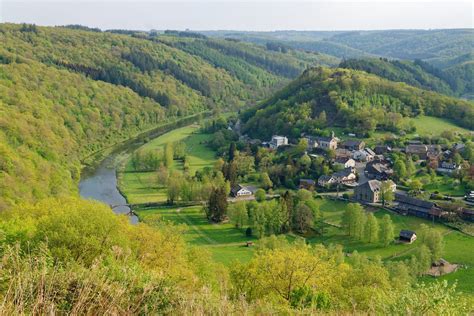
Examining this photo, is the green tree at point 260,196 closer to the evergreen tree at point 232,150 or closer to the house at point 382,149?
the evergreen tree at point 232,150

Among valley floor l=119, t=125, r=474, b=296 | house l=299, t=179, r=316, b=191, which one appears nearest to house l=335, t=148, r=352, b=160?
house l=299, t=179, r=316, b=191

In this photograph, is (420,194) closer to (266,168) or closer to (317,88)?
(266,168)

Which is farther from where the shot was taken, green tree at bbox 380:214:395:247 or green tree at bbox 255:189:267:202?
green tree at bbox 255:189:267:202

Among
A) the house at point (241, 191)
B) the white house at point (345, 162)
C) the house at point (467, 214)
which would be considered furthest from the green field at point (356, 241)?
the white house at point (345, 162)

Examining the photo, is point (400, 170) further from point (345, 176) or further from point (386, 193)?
point (386, 193)

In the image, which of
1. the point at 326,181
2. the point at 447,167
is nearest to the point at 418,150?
the point at 447,167

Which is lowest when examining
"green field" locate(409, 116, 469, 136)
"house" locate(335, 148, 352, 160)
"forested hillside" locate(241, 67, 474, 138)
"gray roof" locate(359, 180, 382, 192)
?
"gray roof" locate(359, 180, 382, 192)

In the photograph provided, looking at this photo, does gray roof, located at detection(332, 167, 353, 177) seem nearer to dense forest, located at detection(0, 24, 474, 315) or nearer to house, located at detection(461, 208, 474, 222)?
dense forest, located at detection(0, 24, 474, 315)
